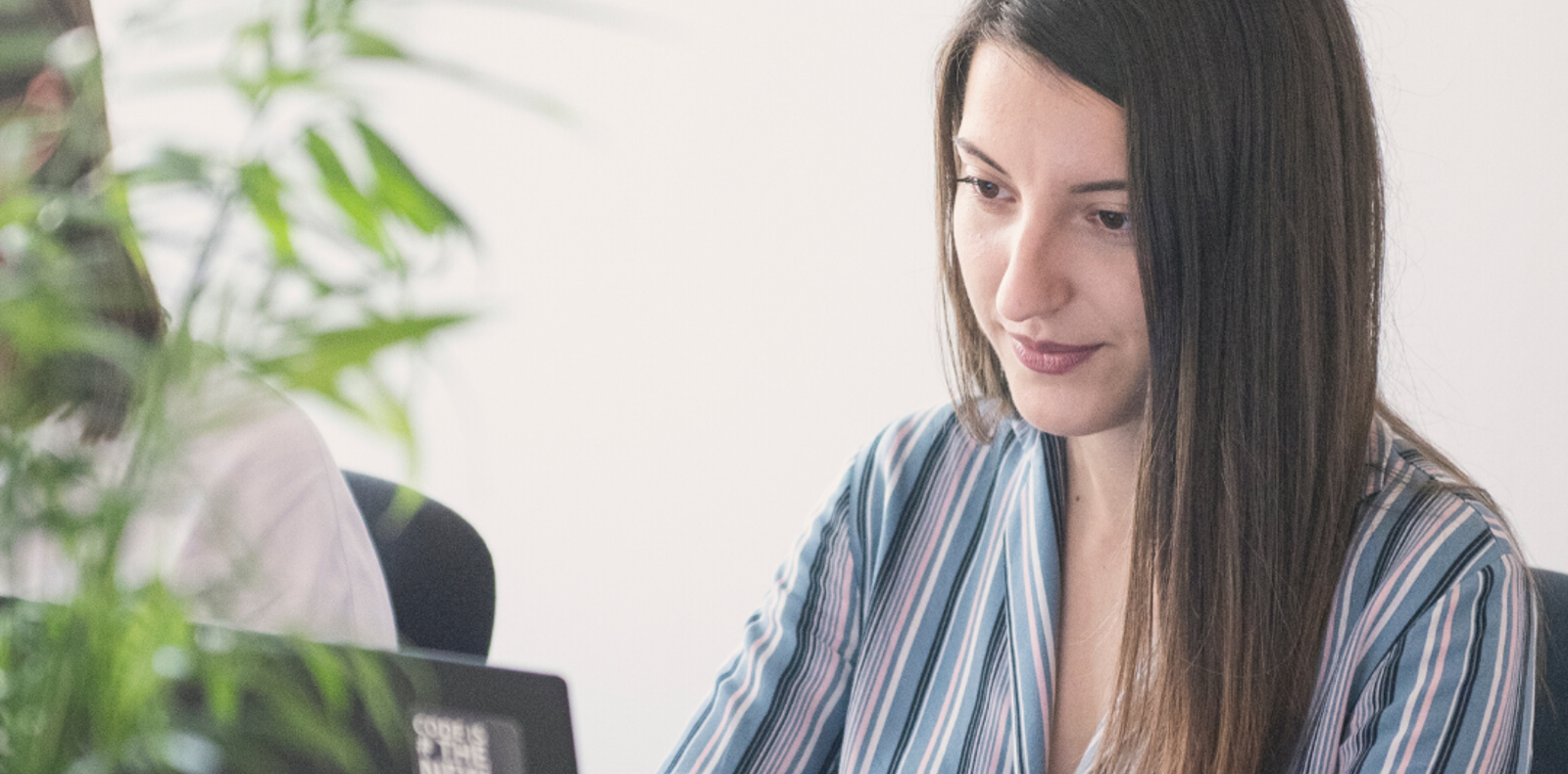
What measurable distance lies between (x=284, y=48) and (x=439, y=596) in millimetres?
889

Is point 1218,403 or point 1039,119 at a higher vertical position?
point 1039,119

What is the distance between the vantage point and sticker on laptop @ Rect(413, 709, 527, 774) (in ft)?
1.69

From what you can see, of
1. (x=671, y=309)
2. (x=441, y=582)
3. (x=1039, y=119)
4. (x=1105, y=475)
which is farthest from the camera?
(x=671, y=309)

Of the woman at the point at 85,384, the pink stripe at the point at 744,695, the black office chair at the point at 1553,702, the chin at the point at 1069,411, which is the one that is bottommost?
the pink stripe at the point at 744,695

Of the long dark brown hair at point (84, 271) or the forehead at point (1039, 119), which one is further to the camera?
the forehead at point (1039, 119)

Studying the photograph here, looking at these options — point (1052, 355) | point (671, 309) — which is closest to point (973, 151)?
point (1052, 355)

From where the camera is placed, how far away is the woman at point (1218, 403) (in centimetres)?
80

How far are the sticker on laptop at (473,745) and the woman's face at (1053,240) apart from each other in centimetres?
43

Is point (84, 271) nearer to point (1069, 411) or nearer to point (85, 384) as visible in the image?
point (85, 384)

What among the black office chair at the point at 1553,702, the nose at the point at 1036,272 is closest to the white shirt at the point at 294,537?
the nose at the point at 1036,272

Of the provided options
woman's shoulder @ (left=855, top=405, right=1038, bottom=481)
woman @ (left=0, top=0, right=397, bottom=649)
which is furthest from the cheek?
woman @ (left=0, top=0, right=397, bottom=649)

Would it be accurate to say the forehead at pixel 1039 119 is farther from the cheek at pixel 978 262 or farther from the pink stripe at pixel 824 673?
the pink stripe at pixel 824 673

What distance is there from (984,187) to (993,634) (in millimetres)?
346

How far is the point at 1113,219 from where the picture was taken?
0.82 metres
